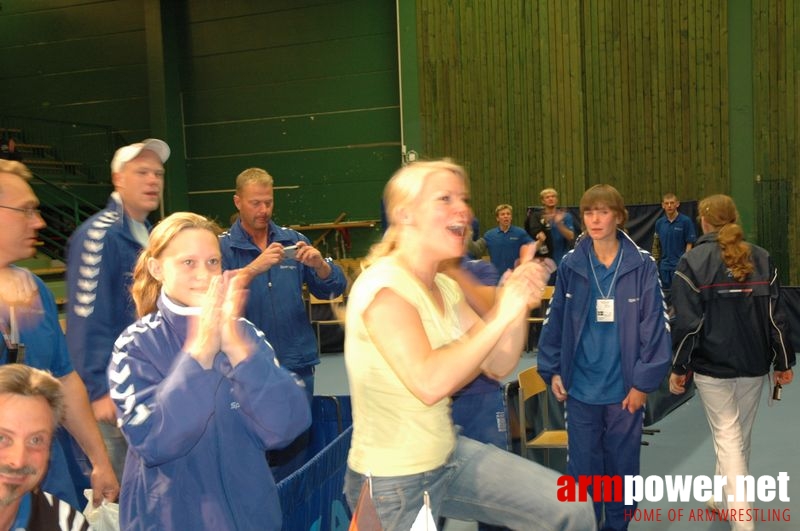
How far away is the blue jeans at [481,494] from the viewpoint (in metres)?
2.14

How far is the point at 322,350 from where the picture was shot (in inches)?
→ 467

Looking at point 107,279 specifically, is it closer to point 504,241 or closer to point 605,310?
point 605,310

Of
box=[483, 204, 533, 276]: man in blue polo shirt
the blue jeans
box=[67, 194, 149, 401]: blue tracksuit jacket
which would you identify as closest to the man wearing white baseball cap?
box=[67, 194, 149, 401]: blue tracksuit jacket

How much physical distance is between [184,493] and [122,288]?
147cm

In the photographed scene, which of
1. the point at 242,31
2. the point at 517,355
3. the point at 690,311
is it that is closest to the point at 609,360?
the point at 690,311

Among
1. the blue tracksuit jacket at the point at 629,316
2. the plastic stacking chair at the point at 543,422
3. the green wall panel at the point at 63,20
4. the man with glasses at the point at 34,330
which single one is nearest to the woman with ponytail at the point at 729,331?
the blue tracksuit jacket at the point at 629,316

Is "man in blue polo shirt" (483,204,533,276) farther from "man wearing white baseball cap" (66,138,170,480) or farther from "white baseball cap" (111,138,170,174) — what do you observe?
"man wearing white baseball cap" (66,138,170,480)

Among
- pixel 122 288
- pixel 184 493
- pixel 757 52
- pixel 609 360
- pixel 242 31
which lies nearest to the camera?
pixel 184 493

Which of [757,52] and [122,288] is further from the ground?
[757,52]

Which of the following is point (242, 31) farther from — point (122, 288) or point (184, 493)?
point (184, 493)

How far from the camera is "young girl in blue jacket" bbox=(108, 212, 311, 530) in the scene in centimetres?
199

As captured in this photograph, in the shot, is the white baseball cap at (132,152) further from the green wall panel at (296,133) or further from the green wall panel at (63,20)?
the green wall panel at (63,20)

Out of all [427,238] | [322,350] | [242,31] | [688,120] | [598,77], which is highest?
[242,31]

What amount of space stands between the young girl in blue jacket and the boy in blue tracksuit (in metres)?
2.47
